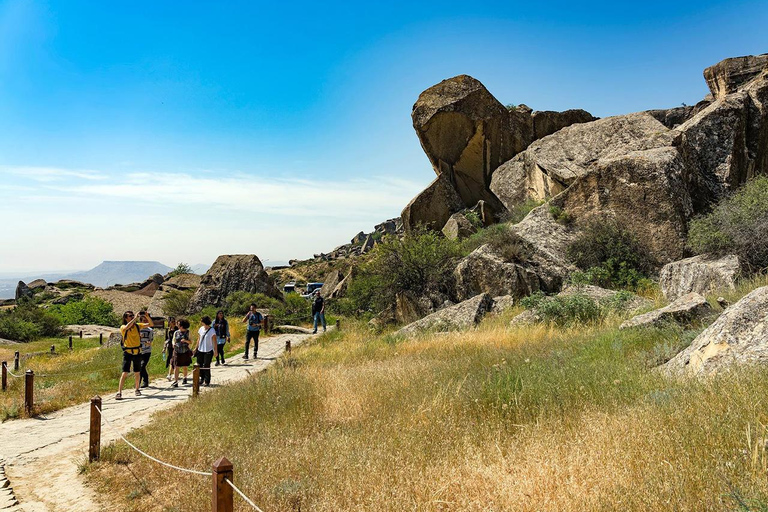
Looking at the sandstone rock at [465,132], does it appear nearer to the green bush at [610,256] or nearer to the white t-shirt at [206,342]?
the green bush at [610,256]

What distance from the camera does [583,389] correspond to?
19.4 ft

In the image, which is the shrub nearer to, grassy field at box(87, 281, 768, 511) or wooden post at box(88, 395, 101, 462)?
grassy field at box(87, 281, 768, 511)

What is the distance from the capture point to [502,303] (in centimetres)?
1692

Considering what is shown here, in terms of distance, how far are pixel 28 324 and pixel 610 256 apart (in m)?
38.1

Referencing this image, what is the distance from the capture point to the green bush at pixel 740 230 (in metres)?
14.1

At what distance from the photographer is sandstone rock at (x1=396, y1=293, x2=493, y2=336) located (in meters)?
15.6

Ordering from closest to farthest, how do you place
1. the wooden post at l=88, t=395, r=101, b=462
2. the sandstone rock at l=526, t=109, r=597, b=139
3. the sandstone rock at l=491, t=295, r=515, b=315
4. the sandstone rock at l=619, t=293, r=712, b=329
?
1. the wooden post at l=88, t=395, r=101, b=462
2. the sandstone rock at l=619, t=293, r=712, b=329
3. the sandstone rock at l=491, t=295, r=515, b=315
4. the sandstone rock at l=526, t=109, r=597, b=139

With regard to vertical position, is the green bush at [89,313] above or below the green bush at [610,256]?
below

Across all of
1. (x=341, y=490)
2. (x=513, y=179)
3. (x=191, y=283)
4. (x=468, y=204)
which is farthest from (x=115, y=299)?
(x=341, y=490)

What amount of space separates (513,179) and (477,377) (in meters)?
22.7

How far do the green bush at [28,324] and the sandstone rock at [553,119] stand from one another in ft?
122

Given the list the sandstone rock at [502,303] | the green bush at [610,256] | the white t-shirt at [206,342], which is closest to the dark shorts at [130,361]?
the white t-shirt at [206,342]

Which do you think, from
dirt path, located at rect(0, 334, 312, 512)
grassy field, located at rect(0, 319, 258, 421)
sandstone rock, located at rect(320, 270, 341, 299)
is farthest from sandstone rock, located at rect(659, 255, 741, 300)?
sandstone rock, located at rect(320, 270, 341, 299)

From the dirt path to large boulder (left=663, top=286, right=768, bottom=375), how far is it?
287 inches
